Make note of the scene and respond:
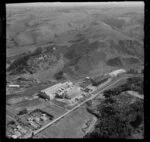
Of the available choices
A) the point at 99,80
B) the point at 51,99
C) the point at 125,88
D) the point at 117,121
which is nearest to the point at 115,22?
the point at 99,80

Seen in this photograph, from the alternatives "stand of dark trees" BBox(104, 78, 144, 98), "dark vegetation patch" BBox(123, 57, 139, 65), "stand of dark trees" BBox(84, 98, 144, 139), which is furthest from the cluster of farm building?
"dark vegetation patch" BBox(123, 57, 139, 65)

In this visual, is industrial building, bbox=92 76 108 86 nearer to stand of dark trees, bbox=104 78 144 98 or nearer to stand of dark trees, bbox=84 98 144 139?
stand of dark trees, bbox=104 78 144 98

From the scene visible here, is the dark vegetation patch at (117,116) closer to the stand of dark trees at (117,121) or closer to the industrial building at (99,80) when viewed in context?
the stand of dark trees at (117,121)

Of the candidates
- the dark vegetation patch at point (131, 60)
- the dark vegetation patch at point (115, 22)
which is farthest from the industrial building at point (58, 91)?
the dark vegetation patch at point (115, 22)

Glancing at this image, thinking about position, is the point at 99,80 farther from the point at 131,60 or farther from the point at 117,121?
the point at 131,60

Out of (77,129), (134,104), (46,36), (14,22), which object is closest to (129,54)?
(134,104)
